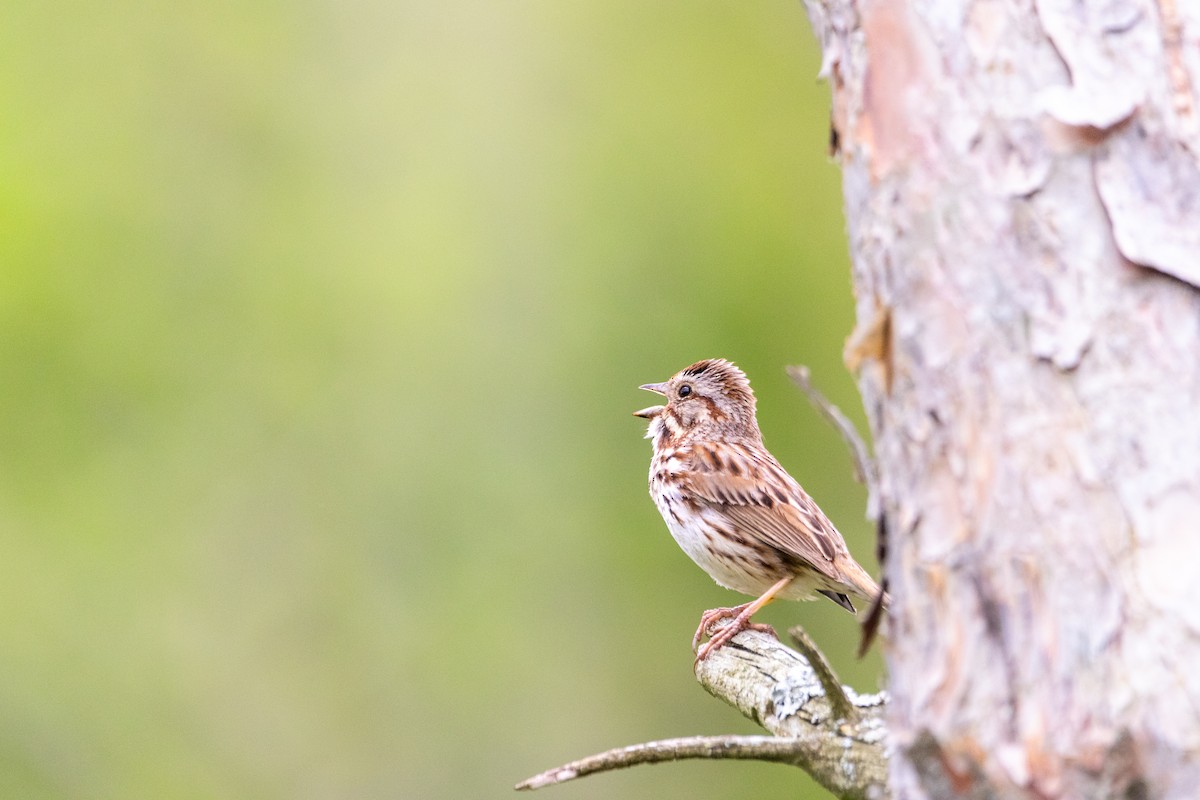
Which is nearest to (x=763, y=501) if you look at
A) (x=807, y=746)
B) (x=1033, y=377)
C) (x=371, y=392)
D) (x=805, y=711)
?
(x=805, y=711)

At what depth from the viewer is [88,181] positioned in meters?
11.6

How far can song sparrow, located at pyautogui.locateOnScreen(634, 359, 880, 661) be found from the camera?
18.8 feet

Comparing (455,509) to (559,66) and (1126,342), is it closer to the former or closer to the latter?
(559,66)

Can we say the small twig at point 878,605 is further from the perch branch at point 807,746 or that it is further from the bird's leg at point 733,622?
the bird's leg at point 733,622

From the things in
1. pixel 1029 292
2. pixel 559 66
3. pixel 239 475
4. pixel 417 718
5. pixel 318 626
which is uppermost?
pixel 559 66

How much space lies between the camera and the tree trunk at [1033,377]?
2217mm

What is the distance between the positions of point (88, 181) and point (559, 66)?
14.6ft

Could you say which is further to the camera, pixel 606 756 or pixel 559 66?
pixel 559 66

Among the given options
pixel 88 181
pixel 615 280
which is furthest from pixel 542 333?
pixel 88 181

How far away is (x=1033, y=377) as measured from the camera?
236cm

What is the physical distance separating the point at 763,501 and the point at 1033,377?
3658 millimetres

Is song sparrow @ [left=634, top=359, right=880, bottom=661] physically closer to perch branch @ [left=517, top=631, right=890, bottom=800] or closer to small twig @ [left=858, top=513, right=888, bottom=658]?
perch branch @ [left=517, top=631, right=890, bottom=800]

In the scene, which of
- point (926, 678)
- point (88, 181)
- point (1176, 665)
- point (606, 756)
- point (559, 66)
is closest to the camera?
point (1176, 665)

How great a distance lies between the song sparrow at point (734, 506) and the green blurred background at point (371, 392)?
3.86m
